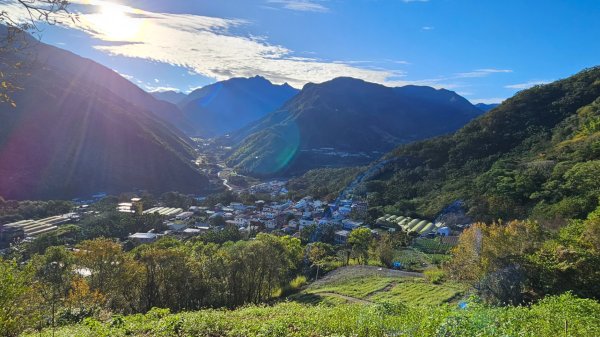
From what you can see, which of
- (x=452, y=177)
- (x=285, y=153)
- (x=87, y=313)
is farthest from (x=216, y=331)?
(x=285, y=153)

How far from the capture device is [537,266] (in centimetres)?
1967

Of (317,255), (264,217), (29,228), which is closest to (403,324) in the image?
(317,255)

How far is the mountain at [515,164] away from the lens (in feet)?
162

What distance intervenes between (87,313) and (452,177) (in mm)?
80501

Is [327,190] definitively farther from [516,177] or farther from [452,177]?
[516,177]

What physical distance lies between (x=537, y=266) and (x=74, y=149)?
396 feet

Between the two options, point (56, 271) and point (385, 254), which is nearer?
point (56, 271)

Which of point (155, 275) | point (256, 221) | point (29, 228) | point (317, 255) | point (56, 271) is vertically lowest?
point (29, 228)

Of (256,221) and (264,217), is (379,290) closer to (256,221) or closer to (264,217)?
(256,221)

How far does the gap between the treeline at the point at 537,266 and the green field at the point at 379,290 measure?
380 cm

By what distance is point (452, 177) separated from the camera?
273 ft

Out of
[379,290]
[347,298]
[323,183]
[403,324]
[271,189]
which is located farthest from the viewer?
[271,189]

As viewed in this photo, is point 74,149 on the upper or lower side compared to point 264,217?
upper

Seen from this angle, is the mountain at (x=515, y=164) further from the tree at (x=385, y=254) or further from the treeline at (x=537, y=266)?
the treeline at (x=537, y=266)
